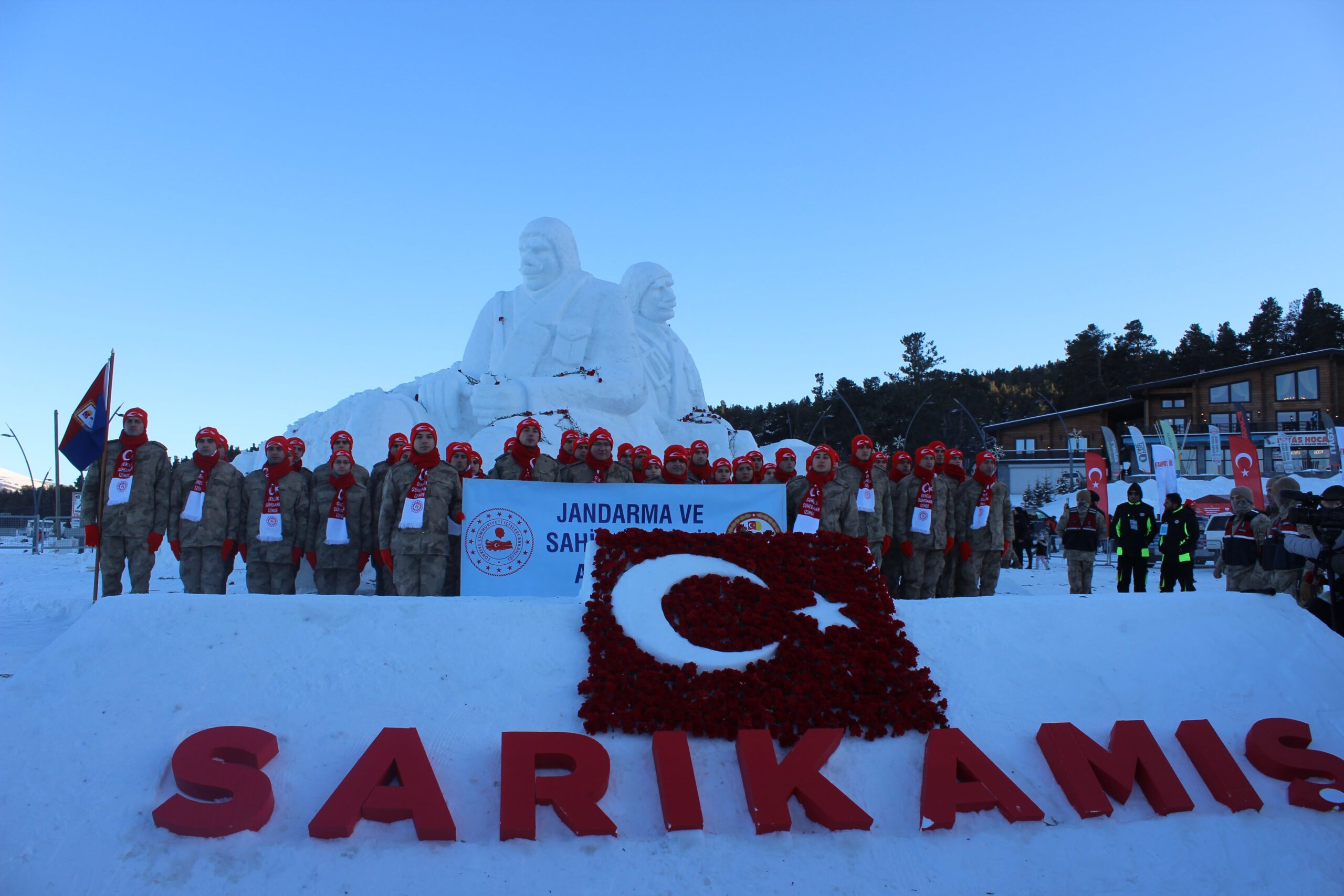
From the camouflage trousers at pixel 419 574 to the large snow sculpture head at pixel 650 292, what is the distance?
26.4 feet

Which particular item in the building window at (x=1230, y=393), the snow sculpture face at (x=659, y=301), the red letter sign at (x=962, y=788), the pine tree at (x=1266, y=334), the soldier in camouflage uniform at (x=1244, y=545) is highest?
the pine tree at (x=1266, y=334)

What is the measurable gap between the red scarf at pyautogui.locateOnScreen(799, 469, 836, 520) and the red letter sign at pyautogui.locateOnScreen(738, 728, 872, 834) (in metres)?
3.65

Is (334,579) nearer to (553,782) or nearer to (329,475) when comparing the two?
(329,475)

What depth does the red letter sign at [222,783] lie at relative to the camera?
2.93m

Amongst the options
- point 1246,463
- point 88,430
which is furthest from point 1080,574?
point 88,430

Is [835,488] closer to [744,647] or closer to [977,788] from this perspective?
[744,647]

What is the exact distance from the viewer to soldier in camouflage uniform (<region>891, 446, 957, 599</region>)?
288 inches

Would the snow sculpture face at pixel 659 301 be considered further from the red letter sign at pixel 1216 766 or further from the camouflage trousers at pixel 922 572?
the red letter sign at pixel 1216 766

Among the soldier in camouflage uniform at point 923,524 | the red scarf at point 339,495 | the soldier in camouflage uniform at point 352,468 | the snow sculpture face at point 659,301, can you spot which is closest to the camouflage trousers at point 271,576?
the red scarf at point 339,495

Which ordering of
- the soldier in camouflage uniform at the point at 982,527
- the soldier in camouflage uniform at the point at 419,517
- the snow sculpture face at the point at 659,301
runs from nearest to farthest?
1. the soldier in camouflage uniform at the point at 419,517
2. the soldier in camouflage uniform at the point at 982,527
3. the snow sculpture face at the point at 659,301

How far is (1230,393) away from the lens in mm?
45656

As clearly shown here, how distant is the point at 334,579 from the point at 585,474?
2.16 meters

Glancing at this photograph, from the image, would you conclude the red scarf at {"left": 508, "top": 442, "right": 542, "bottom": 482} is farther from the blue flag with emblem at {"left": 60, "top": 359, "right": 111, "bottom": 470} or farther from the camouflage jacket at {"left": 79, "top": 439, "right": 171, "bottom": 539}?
the blue flag with emblem at {"left": 60, "top": 359, "right": 111, "bottom": 470}

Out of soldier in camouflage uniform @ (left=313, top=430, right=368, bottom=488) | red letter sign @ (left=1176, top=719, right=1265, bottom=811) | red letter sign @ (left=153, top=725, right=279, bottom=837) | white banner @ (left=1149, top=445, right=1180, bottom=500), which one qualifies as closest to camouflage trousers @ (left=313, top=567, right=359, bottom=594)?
soldier in camouflage uniform @ (left=313, top=430, right=368, bottom=488)
